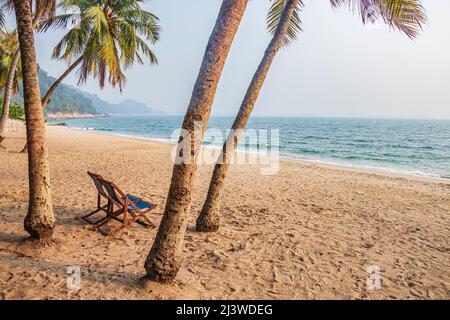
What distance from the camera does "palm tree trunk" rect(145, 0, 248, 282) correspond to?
2619 mm

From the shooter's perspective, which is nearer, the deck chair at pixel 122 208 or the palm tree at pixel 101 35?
the deck chair at pixel 122 208

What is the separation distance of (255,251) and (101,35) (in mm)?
8679

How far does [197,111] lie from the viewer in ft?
8.63

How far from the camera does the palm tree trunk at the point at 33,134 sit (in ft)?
10.6

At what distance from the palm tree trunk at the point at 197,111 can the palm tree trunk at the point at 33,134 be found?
175 centimetres

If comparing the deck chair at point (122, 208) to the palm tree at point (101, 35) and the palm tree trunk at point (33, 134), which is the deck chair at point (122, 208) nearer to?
the palm tree trunk at point (33, 134)

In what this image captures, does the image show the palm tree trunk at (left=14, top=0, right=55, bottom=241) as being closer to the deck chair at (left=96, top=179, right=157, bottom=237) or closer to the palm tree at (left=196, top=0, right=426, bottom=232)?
the deck chair at (left=96, top=179, right=157, bottom=237)

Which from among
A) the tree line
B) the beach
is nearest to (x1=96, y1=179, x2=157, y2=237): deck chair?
the beach

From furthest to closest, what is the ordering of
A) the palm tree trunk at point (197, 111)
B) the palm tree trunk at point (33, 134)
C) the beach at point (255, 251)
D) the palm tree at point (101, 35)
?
the palm tree at point (101, 35) → the palm tree trunk at point (33, 134) → the beach at point (255, 251) → the palm tree trunk at point (197, 111)

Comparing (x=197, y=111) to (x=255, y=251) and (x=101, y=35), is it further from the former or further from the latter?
(x=101, y=35)

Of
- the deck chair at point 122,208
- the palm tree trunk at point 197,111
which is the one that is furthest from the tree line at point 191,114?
the deck chair at point 122,208

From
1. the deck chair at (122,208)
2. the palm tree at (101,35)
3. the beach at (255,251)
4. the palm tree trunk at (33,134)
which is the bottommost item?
the beach at (255,251)

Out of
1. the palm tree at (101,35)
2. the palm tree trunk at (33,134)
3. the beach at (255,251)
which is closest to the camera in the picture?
the beach at (255,251)
